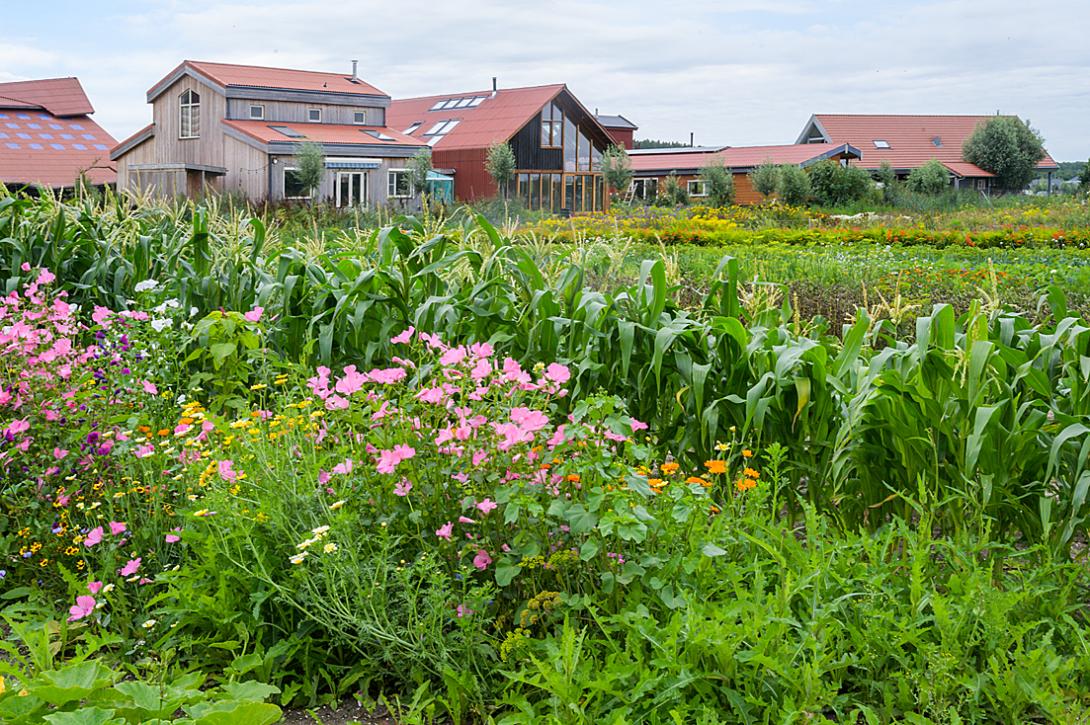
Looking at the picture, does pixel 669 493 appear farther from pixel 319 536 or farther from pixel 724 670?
pixel 319 536

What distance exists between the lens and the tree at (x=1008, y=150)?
46.3 meters

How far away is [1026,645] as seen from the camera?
255 centimetres

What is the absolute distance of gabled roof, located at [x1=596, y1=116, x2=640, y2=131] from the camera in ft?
189

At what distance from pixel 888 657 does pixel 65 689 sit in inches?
68.1

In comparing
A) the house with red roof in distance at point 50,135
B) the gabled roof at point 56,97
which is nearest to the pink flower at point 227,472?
the house with red roof in distance at point 50,135

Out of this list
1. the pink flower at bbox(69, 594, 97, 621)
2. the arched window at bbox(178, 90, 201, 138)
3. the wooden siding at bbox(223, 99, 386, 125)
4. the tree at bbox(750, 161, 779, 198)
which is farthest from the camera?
the tree at bbox(750, 161, 779, 198)

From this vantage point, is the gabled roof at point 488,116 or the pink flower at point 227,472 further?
the gabled roof at point 488,116

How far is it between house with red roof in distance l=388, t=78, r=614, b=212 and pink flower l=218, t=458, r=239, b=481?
3651cm

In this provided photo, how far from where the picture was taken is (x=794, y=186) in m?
34.6

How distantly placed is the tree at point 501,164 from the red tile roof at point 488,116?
1224 mm

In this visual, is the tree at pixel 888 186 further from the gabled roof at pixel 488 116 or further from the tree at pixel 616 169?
the gabled roof at pixel 488 116

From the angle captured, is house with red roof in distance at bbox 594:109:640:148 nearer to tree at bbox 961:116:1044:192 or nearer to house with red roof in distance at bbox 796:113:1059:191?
house with red roof in distance at bbox 796:113:1059:191

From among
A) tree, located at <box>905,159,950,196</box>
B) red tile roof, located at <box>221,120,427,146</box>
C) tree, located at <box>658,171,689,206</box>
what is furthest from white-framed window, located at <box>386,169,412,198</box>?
tree, located at <box>905,159,950,196</box>

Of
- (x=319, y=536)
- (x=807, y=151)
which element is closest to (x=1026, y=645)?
(x=319, y=536)
